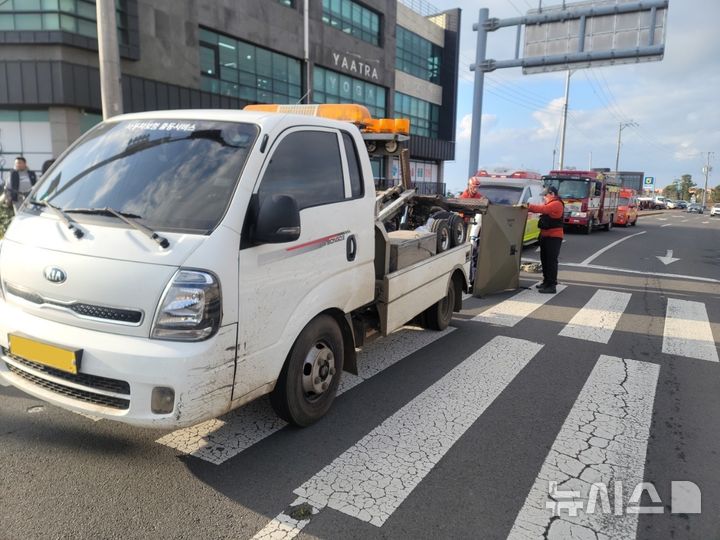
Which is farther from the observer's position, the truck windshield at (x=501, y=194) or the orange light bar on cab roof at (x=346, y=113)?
the truck windshield at (x=501, y=194)

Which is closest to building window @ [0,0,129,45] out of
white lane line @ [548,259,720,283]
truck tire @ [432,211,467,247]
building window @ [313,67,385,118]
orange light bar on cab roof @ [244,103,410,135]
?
building window @ [313,67,385,118]

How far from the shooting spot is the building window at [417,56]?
37.7m

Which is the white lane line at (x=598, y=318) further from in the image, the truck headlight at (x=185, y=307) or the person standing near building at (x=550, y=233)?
the truck headlight at (x=185, y=307)

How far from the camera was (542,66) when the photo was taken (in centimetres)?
1920

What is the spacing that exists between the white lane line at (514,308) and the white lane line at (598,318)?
66 cm

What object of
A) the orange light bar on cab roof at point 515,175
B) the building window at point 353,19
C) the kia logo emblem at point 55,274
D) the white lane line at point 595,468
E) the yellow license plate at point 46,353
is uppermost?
the building window at point 353,19

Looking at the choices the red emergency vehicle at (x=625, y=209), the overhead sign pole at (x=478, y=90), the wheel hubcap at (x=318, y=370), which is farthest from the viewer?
the red emergency vehicle at (x=625, y=209)

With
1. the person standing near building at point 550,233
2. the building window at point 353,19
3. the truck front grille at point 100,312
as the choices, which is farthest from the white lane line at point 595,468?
the building window at point 353,19

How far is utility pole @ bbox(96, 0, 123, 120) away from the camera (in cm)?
912

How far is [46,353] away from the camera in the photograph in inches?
114

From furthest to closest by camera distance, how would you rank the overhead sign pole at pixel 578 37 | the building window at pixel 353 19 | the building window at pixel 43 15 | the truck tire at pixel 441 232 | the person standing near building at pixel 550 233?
the building window at pixel 353 19 → the overhead sign pole at pixel 578 37 → the building window at pixel 43 15 → the person standing near building at pixel 550 233 → the truck tire at pixel 441 232

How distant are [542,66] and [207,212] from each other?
765 inches

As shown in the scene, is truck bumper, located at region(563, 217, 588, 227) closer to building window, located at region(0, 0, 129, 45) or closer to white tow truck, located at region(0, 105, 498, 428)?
white tow truck, located at region(0, 105, 498, 428)

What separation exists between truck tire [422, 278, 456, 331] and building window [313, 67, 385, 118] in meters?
23.5
